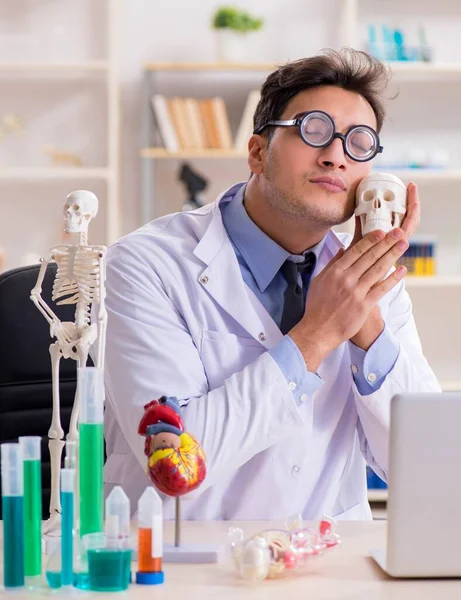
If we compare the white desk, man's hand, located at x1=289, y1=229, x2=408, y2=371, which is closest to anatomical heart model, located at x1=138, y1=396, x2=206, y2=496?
the white desk

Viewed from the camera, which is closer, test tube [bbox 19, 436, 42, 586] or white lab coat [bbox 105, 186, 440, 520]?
test tube [bbox 19, 436, 42, 586]

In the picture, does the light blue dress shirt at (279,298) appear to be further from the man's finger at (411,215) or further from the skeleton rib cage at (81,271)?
the skeleton rib cage at (81,271)

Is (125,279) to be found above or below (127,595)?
above

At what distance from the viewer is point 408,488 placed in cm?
107

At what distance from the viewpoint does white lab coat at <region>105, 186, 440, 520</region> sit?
1.52m

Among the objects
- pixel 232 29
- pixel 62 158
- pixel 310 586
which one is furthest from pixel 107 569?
pixel 232 29

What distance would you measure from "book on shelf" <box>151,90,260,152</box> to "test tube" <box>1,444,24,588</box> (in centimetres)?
332

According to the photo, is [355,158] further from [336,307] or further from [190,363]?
[190,363]

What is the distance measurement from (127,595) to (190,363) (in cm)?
62

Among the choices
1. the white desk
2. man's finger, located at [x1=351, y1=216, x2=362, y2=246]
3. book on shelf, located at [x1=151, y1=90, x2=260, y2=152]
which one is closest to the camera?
the white desk

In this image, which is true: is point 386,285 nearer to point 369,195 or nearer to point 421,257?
point 369,195

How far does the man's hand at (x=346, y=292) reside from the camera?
5.23 feet

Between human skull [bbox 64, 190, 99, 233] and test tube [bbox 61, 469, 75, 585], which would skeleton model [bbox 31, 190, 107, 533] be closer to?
human skull [bbox 64, 190, 99, 233]

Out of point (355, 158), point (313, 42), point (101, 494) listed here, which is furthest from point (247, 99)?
point (101, 494)
